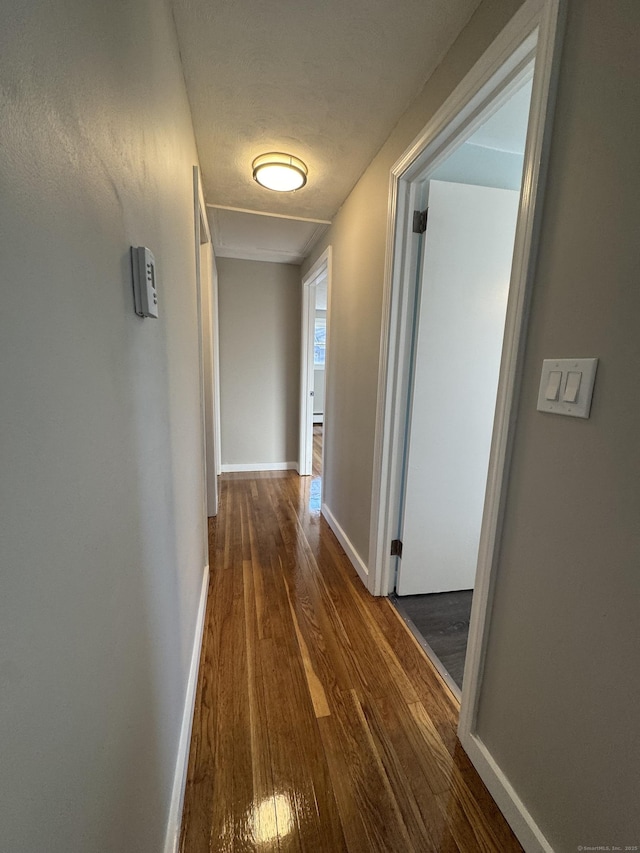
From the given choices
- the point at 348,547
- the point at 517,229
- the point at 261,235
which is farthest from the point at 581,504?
the point at 261,235

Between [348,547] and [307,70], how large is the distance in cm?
241

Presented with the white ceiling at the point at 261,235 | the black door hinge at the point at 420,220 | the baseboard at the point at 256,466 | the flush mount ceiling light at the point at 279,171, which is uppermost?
the white ceiling at the point at 261,235

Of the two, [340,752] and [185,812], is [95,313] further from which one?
[340,752]

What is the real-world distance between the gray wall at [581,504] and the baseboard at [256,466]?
3230 mm

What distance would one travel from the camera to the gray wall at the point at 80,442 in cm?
31

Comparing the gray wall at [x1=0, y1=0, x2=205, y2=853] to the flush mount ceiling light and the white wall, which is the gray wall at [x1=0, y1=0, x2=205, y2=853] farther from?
the white wall

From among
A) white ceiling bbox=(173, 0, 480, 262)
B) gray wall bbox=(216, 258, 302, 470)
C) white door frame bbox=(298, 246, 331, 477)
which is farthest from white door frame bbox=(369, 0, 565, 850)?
gray wall bbox=(216, 258, 302, 470)

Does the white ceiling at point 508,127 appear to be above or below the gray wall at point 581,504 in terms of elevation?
above

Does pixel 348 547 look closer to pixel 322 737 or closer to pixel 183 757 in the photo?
pixel 322 737

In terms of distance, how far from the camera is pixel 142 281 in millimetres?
700

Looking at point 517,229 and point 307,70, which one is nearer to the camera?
point 517,229

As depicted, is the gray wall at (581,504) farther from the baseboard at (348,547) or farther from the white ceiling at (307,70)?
the baseboard at (348,547)

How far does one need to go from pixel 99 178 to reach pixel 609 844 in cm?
156

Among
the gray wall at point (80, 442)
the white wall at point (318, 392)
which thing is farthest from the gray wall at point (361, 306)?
the white wall at point (318, 392)
